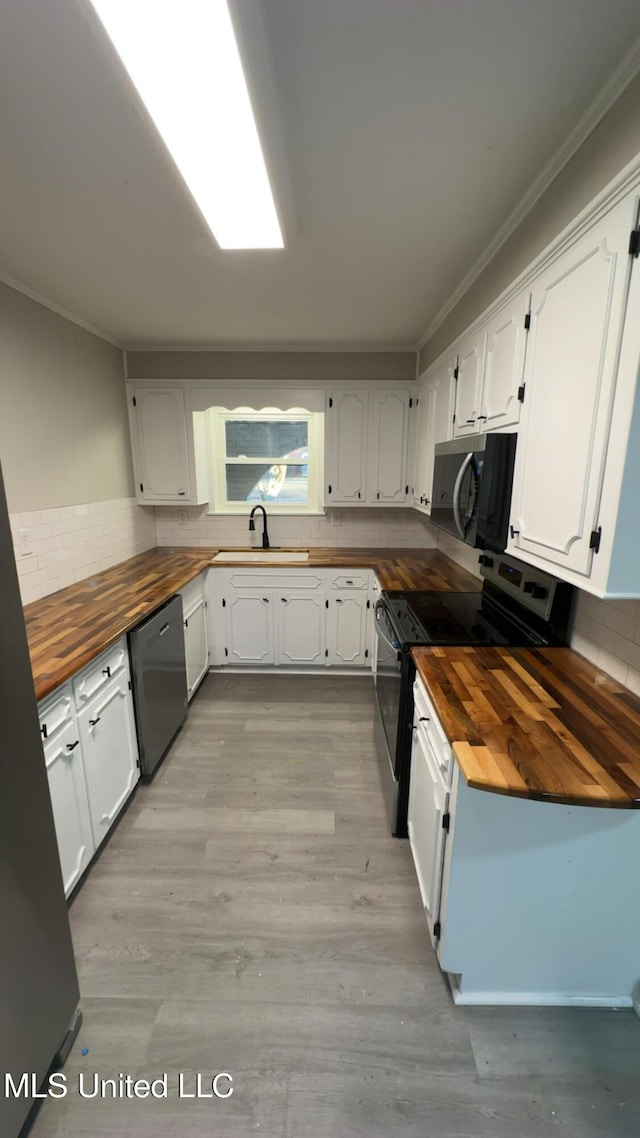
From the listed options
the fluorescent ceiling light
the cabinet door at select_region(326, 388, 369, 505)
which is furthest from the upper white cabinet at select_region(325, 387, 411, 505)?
the fluorescent ceiling light

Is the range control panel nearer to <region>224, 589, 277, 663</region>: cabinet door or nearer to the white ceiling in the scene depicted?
the white ceiling

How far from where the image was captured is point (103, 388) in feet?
9.63

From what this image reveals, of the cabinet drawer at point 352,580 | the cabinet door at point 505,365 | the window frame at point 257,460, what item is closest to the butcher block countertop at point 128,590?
the cabinet drawer at point 352,580

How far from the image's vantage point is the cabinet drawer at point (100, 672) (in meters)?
Result: 1.59

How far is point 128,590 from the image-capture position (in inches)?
96.0

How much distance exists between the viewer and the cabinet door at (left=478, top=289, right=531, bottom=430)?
1.45 metres

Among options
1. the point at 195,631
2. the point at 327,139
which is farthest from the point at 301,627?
the point at 327,139

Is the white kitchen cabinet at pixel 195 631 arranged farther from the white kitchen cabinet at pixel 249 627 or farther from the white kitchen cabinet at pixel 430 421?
the white kitchen cabinet at pixel 430 421

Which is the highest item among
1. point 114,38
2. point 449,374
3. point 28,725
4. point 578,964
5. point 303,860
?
point 114,38

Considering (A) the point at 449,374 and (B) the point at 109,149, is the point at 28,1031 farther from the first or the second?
(A) the point at 449,374

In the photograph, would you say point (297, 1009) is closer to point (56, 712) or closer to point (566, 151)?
point (56, 712)

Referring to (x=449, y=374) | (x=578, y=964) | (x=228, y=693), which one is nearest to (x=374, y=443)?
(x=449, y=374)

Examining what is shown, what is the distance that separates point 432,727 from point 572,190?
167 cm

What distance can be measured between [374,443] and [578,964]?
2.93 meters
